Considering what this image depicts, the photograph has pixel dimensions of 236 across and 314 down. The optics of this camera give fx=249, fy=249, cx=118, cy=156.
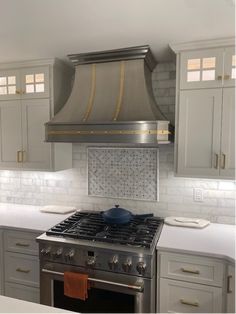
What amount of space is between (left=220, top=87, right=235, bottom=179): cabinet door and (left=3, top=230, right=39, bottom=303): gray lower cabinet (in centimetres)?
168

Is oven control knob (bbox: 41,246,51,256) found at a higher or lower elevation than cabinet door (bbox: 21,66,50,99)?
lower

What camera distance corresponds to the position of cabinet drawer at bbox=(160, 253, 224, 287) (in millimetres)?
1727

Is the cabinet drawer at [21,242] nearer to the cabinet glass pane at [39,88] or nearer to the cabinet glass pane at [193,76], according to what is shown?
the cabinet glass pane at [39,88]

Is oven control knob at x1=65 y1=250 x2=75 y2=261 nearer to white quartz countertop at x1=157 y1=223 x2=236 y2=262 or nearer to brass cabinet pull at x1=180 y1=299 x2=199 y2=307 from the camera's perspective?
white quartz countertop at x1=157 y1=223 x2=236 y2=262

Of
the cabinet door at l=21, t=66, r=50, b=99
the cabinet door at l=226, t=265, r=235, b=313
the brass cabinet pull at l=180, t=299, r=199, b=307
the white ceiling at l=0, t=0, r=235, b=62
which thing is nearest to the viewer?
the white ceiling at l=0, t=0, r=235, b=62

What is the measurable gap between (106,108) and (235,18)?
1.09 metres

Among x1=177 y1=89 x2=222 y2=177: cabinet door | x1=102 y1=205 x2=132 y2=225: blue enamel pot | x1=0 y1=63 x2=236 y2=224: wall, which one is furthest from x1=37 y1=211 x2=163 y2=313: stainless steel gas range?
x1=177 y1=89 x2=222 y2=177: cabinet door

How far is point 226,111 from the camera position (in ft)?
6.40

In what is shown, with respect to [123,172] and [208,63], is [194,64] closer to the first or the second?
[208,63]

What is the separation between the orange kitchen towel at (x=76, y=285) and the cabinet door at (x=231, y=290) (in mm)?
987

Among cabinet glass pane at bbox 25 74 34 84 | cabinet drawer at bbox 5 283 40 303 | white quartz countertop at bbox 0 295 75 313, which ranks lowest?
cabinet drawer at bbox 5 283 40 303

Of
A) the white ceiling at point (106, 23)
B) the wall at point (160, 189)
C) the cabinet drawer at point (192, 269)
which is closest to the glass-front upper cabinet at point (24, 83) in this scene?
the white ceiling at point (106, 23)

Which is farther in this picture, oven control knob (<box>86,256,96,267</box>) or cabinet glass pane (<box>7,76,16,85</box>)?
cabinet glass pane (<box>7,76,16,85</box>)

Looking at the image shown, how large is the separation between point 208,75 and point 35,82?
63.3 inches
